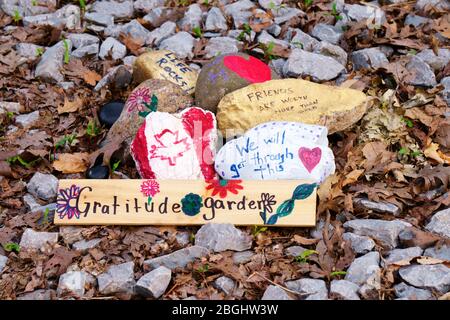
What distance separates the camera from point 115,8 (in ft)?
18.1

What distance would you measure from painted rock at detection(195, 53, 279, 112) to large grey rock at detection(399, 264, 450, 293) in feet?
5.14

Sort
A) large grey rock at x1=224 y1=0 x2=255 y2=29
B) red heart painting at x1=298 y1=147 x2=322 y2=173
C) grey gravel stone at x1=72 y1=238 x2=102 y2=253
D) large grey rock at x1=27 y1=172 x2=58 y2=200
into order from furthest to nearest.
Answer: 1. large grey rock at x1=224 y1=0 x2=255 y2=29
2. large grey rock at x1=27 y1=172 x2=58 y2=200
3. red heart painting at x1=298 y1=147 x2=322 y2=173
4. grey gravel stone at x1=72 y1=238 x2=102 y2=253

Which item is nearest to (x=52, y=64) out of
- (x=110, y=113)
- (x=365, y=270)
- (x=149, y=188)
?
(x=110, y=113)

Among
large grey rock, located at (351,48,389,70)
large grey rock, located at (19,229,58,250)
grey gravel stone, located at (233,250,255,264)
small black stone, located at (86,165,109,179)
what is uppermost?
large grey rock, located at (351,48,389,70)

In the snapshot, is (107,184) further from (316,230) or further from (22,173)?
(316,230)

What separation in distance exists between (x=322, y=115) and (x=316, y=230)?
0.77 m

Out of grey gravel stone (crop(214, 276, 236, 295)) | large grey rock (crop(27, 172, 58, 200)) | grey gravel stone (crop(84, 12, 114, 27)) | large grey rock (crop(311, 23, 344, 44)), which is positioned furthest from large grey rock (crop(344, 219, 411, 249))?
grey gravel stone (crop(84, 12, 114, 27))

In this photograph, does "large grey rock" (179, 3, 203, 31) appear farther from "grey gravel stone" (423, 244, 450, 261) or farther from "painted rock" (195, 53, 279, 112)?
"grey gravel stone" (423, 244, 450, 261)

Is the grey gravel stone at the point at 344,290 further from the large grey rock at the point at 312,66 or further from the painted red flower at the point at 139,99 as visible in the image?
the large grey rock at the point at 312,66

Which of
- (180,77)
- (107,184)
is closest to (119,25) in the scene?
(180,77)

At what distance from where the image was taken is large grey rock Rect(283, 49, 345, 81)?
4.60m

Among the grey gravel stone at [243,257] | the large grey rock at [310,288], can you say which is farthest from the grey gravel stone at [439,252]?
the grey gravel stone at [243,257]

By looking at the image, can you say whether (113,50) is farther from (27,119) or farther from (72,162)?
(72,162)

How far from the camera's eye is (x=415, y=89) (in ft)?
14.8
